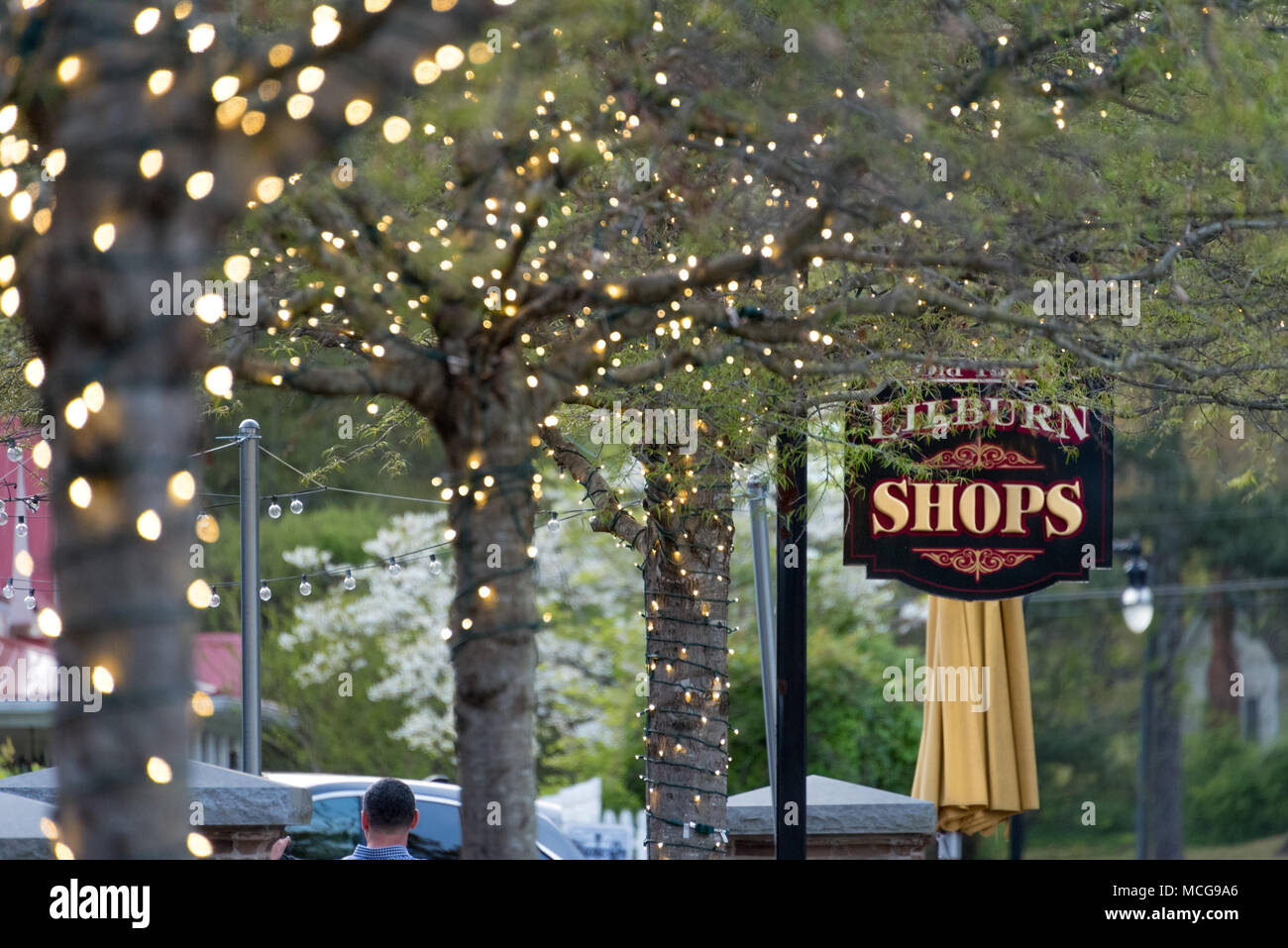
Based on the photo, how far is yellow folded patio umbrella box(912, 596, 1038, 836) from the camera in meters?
7.58

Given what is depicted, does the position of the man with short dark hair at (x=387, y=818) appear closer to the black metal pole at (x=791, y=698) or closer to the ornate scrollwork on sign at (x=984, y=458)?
the black metal pole at (x=791, y=698)

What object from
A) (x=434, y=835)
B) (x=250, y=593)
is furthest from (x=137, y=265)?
→ (x=434, y=835)

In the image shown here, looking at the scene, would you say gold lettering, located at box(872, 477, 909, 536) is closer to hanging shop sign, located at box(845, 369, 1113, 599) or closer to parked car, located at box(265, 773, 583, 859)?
hanging shop sign, located at box(845, 369, 1113, 599)

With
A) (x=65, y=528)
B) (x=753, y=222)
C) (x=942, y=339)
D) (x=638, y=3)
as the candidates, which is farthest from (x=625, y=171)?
(x=65, y=528)

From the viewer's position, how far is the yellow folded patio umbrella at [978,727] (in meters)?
7.58

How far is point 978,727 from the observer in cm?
763

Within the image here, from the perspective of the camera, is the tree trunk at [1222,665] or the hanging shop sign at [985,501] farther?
the tree trunk at [1222,665]

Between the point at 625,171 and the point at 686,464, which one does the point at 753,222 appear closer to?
the point at 625,171

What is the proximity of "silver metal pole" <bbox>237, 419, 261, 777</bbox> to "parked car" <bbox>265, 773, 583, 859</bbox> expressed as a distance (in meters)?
1.38

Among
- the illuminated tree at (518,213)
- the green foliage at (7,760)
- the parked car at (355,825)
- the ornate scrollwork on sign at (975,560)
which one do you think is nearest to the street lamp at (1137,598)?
the parked car at (355,825)

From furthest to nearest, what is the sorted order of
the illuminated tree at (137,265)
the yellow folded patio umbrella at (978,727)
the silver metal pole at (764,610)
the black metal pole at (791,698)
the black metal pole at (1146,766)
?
1. the black metal pole at (1146,766)
2. the yellow folded patio umbrella at (978,727)
3. the silver metal pole at (764,610)
4. the black metal pole at (791,698)
5. the illuminated tree at (137,265)

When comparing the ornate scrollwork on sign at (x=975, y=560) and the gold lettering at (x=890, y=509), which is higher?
the gold lettering at (x=890, y=509)

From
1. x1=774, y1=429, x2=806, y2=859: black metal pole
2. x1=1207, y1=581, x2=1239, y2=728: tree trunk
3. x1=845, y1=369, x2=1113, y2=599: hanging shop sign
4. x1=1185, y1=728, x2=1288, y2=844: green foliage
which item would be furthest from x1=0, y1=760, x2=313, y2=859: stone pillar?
x1=1207, y1=581, x2=1239, y2=728: tree trunk
